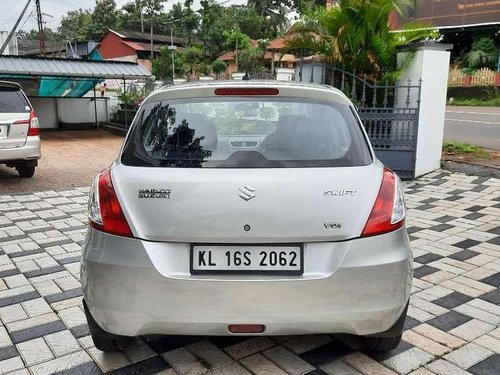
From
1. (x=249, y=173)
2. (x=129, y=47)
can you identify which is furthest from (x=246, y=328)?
(x=129, y=47)

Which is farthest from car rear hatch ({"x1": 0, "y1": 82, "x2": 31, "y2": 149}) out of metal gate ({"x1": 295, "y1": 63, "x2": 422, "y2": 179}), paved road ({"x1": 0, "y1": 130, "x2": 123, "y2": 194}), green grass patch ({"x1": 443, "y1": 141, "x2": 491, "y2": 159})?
green grass patch ({"x1": 443, "y1": 141, "x2": 491, "y2": 159})

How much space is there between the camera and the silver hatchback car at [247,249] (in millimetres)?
2225

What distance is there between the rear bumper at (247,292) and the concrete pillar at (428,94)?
586cm

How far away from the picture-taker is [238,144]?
3.00 m

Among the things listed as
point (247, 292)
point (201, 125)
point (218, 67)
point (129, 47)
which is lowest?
point (247, 292)

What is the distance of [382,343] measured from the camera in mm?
2736

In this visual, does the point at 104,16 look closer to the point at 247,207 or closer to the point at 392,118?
the point at 392,118

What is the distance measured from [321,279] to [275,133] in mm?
855

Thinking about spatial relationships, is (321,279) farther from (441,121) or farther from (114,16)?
(114,16)

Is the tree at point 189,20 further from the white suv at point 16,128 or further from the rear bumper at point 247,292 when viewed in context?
the rear bumper at point 247,292

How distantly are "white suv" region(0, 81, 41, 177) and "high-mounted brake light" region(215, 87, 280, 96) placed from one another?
5.73 m

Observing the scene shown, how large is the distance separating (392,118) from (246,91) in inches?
215

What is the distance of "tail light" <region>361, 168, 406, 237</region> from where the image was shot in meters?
2.30

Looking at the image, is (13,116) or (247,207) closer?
(247,207)
